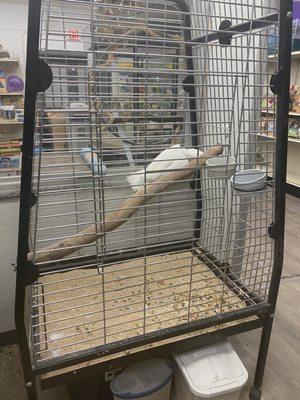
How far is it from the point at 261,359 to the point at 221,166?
2.22 feet

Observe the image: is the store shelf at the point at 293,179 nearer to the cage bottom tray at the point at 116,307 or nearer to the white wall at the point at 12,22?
the cage bottom tray at the point at 116,307

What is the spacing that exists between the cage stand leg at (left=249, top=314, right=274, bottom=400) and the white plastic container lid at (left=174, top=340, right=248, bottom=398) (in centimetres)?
11

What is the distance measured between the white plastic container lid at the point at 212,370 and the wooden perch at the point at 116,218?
1.55ft

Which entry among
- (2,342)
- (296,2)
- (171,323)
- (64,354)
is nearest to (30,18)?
(64,354)

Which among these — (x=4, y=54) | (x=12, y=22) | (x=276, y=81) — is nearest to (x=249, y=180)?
(x=276, y=81)

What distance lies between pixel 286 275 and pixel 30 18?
1.85 meters

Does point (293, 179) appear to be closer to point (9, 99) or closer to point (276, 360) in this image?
point (276, 360)

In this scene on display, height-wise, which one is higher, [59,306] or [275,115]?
[275,115]

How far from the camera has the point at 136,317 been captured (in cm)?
104

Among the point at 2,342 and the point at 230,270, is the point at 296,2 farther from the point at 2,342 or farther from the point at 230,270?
the point at 2,342

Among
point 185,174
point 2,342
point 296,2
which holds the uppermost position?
point 296,2

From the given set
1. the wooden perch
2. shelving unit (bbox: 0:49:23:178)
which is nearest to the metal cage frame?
the wooden perch

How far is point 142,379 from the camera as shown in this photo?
1005 millimetres

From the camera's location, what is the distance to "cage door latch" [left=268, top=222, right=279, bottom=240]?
938 millimetres
